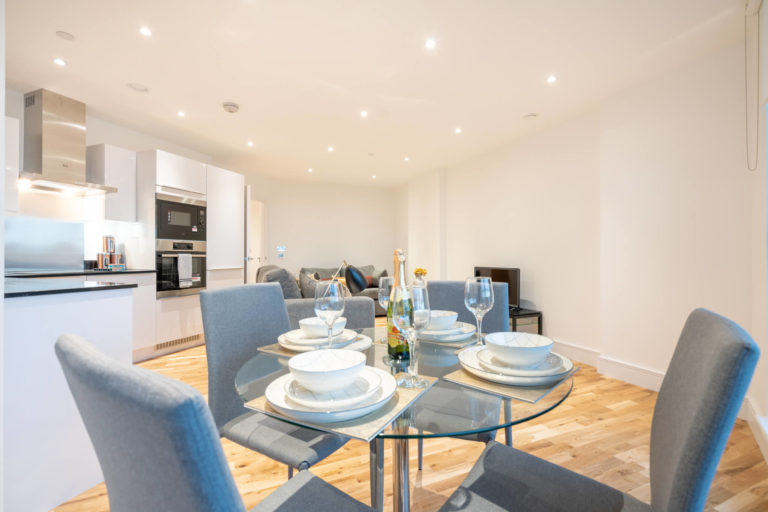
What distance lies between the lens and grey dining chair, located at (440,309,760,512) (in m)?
0.59

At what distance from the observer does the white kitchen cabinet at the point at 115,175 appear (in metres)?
3.73

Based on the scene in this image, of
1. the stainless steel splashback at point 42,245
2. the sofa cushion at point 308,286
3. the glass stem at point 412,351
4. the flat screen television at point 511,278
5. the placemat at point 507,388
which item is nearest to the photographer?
the placemat at point 507,388

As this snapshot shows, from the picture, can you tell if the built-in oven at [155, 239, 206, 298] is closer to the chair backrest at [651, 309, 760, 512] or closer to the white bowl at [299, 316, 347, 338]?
the white bowl at [299, 316, 347, 338]

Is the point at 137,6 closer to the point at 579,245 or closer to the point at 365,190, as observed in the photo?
the point at 579,245

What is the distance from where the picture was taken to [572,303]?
3.88 meters

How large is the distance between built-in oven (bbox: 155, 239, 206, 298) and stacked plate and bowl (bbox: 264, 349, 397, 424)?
3.83 metres

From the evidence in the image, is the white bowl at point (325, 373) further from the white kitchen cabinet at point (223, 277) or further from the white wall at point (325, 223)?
the white wall at point (325, 223)

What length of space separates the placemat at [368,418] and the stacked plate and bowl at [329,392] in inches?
0.5

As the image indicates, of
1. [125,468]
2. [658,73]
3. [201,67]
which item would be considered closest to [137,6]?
[201,67]

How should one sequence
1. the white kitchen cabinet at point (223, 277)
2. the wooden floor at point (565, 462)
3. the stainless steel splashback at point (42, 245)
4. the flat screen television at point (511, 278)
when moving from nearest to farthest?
1. the wooden floor at point (565, 462)
2. the stainless steel splashback at point (42, 245)
3. the flat screen television at point (511, 278)
4. the white kitchen cabinet at point (223, 277)

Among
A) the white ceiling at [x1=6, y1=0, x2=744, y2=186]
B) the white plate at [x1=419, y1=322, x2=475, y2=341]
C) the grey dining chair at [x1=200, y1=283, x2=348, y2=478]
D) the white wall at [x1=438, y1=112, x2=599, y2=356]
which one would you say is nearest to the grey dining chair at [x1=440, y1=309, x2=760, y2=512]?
the white plate at [x1=419, y1=322, x2=475, y2=341]

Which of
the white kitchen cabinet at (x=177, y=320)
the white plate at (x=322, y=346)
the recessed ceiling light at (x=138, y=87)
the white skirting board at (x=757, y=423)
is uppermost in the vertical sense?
the recessed ceiling light at (x=138, y=87)

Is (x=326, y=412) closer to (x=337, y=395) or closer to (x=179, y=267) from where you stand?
(x=337, y=395)

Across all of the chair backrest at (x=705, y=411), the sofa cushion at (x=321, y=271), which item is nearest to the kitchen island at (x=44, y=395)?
the chair backrest at (x=705, y=411)
